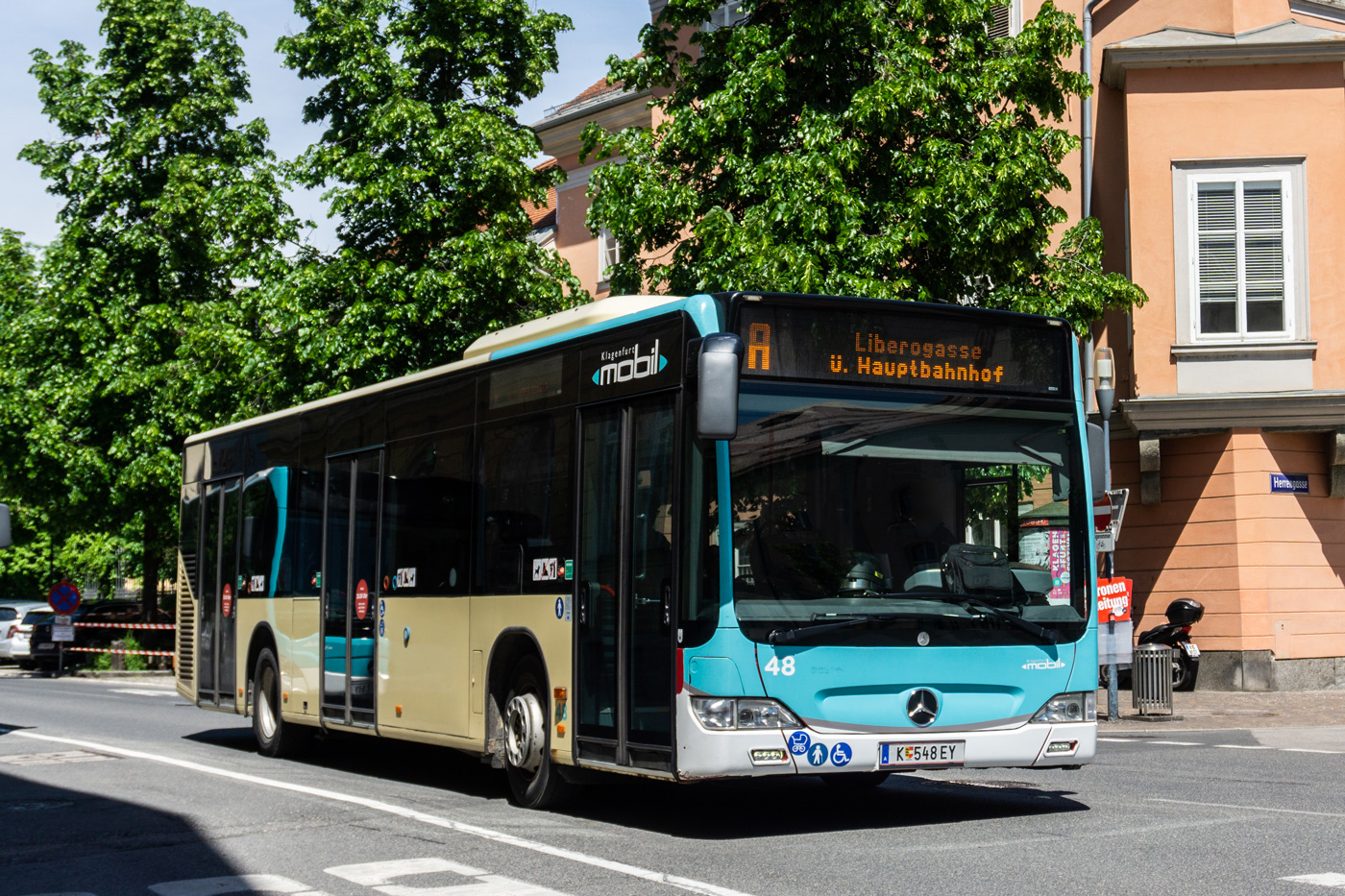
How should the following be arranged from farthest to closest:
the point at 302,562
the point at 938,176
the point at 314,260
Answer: the point at 314,260 < the point at 938,176 < the point at 302,562

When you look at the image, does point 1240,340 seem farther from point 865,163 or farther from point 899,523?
point 899,523

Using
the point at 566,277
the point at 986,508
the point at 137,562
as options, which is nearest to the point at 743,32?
the point at 566,277

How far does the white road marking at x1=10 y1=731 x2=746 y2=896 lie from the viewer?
7223 millimetres

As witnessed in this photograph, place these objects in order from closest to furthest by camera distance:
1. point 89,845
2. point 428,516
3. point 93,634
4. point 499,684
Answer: point 89,845 < point 499,684 < point 428,516 < point 93,634

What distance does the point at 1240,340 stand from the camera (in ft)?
73.8

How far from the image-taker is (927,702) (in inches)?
348

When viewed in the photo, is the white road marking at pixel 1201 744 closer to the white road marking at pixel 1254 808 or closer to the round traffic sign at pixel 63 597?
the white road marking at pixel 1254 808

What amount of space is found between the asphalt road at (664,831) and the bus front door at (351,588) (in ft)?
2.24

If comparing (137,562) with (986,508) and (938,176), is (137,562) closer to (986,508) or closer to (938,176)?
(938,176)

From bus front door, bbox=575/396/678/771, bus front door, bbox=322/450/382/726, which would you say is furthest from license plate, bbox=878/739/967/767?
bus front door, bbox=322/450/382/726

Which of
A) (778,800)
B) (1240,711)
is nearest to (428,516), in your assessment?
(778,800)

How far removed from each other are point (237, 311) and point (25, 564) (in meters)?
35.8

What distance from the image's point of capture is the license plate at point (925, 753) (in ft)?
28.5

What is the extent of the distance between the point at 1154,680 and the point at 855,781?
8289 millimetres
